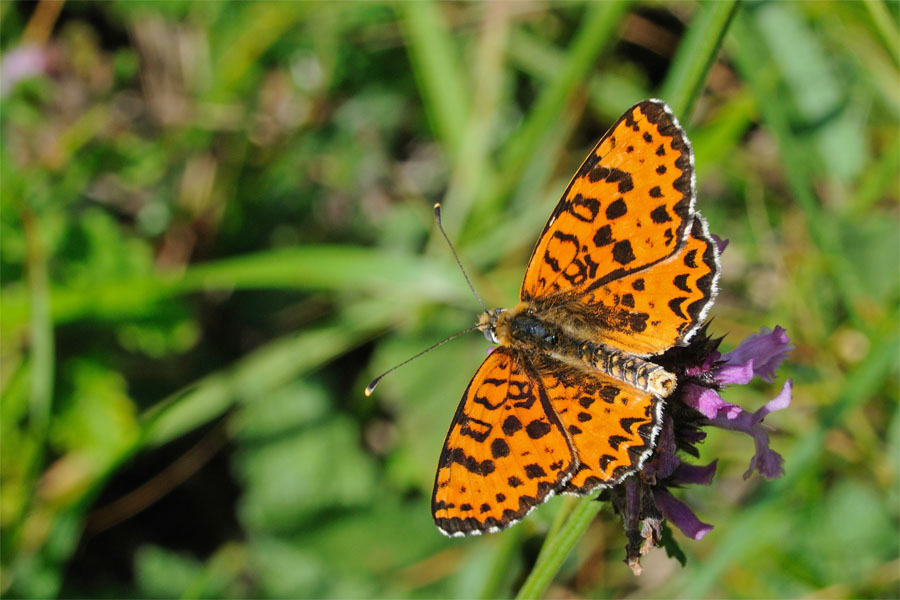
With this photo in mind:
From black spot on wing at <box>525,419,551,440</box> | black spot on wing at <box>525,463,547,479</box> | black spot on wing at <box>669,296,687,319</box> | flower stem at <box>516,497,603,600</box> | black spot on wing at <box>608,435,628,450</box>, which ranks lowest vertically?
flower stem at <box>516,497,603,600</box>

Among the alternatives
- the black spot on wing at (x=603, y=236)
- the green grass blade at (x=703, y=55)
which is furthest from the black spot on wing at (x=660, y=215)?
the green grass blade at (x=703, y=55)

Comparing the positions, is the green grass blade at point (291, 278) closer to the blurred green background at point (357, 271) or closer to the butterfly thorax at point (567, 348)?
the blurred green background at point (357, 271)

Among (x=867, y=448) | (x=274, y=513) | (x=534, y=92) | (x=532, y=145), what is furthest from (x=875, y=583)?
(x=534, y=92)

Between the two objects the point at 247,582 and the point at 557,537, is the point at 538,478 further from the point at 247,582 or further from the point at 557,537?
the point at 247,582

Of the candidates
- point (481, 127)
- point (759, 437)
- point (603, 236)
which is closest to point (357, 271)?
point (481, 127)

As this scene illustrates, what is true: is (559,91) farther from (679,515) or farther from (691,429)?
(679,515)

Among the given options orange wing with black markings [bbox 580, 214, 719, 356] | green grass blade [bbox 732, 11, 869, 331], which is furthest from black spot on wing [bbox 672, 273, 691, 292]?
green grass blade [bbox 732, 11, 869, 331]

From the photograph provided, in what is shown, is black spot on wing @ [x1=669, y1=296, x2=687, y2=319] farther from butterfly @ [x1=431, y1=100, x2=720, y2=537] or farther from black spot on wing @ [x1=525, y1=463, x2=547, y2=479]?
black spot on wing @ [x1=525, y1=463, x2=547, y2=479]
